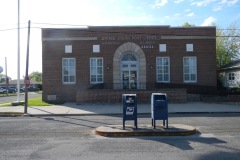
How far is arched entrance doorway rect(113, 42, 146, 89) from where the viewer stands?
26.7 metres

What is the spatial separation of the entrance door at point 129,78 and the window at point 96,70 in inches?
87.2

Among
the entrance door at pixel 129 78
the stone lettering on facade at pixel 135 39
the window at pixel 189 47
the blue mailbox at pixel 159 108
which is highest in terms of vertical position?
the stone lettering on facade at pixel 135 39

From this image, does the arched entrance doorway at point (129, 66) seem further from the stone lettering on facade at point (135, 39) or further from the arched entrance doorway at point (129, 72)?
the stone lettering on facade at point (135, 39)

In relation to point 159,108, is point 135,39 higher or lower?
higher

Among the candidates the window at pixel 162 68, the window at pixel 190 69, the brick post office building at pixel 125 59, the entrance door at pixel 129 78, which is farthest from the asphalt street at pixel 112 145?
the window at pixel 190 69

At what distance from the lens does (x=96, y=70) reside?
26.8 metres

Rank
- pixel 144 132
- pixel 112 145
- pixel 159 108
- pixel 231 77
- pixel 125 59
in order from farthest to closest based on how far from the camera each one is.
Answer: pixel 231 77
pixel 125 59
pixel 159 108
pixel 144 132
pixel 112 145

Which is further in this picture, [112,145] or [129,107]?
[129,107]

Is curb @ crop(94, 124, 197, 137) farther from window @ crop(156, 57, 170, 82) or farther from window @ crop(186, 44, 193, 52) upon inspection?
window @ crop(186, 44, 193, 52)

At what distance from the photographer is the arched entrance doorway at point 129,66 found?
87.6ft

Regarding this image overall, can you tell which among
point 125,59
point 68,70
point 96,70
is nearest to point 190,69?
point 125,59

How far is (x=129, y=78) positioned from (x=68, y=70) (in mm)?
5869

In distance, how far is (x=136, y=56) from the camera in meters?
27.0

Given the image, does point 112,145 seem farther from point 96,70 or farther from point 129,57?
point 129,57
